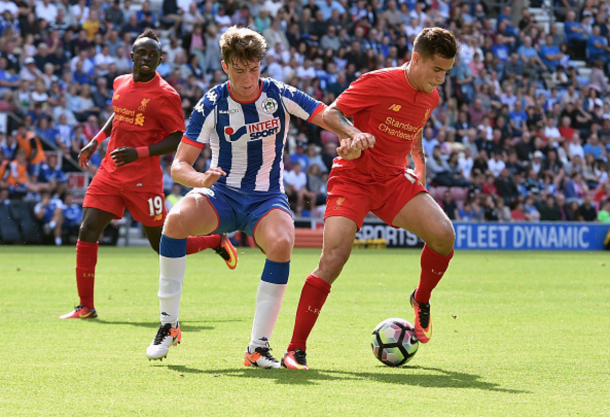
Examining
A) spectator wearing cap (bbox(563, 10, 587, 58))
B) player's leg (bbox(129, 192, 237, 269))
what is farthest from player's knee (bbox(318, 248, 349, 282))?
spectator wearing cap (bbox(563, 10, 587, 58))

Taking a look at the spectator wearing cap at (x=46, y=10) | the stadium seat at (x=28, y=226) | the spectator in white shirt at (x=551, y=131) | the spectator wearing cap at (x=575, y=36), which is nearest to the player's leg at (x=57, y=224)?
the stadium seat at (x=28, y=226)

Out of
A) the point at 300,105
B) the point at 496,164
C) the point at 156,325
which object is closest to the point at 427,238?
the point at 300,105

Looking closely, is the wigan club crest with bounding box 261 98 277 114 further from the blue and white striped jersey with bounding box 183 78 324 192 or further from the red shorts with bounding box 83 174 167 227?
the red shorts with bounding box 83 174 167 227

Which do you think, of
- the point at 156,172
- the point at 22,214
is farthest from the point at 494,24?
the point at 156,172

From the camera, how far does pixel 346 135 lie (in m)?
6.04

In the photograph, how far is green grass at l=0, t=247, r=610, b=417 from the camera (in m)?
4.68

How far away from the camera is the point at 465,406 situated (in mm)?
4633

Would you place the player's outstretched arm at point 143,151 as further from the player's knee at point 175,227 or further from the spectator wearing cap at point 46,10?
the spectator wearing cap at point 46,10

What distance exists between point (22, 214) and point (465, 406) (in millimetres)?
16764

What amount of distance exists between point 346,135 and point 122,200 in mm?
3650

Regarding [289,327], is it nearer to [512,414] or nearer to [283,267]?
[283,267]

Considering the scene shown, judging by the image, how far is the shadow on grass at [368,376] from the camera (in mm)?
5324

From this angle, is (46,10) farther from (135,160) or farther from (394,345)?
(394,345)

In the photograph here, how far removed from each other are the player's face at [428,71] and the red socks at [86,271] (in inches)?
152
